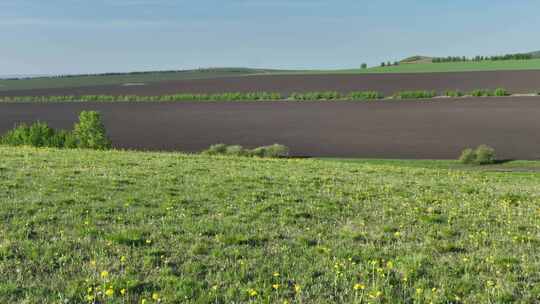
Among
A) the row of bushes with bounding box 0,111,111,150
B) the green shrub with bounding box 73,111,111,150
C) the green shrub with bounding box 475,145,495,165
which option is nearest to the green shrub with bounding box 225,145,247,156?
the row of bushes with bounding box 0,111,111,150

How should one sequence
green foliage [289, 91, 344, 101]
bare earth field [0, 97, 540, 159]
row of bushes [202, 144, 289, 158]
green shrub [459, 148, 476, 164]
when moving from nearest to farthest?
green shrub [459, 148, 476, 164]
row of bushes [202, 144, 289, 158]
bare earth field [0, 97, 540, 159]
green foliage [289, 91, 344, 101]

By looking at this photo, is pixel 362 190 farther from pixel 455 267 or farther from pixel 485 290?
pixel 485 290

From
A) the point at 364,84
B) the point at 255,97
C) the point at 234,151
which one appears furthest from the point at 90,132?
the point at 364,84

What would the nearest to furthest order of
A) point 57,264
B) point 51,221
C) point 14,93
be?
point 57,264 → point 51,221 → point 14,93

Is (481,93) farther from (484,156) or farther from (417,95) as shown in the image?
(484,156)

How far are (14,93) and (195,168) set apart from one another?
163887 mm

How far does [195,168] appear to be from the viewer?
24.2m

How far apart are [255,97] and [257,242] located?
127005 mm

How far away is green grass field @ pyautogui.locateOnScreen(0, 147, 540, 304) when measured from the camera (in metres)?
8.24

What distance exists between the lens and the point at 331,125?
90.6 meters

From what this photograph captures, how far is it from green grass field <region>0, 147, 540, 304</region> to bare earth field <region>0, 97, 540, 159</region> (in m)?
48.3

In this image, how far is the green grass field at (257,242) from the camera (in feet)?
27.0

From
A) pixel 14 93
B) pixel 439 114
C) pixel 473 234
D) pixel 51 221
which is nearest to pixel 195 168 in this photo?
pixel 51 221

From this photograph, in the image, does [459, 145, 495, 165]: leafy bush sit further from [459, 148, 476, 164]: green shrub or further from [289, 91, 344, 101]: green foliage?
[289, 91, 344, 101]: green foliage
